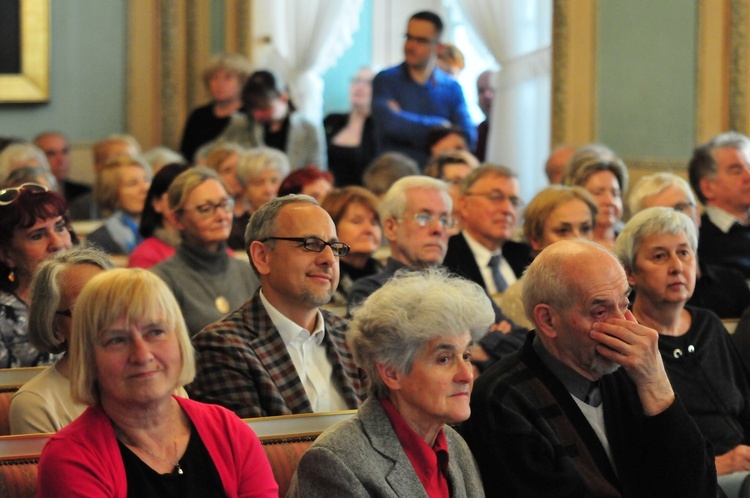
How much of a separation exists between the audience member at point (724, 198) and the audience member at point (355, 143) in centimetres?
274

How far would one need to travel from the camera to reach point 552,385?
2826 millimetres

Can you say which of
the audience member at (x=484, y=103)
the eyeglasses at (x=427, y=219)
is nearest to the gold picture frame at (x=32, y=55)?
the audience member at (x=484, y=103)

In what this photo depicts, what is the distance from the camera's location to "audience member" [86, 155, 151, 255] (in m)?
5.77

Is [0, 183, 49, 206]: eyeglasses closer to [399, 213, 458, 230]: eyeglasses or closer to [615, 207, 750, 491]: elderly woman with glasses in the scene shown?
[399, 213, 458, 230]: eyeglasses

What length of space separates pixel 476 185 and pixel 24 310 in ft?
6.76

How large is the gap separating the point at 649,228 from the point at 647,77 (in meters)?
4.39

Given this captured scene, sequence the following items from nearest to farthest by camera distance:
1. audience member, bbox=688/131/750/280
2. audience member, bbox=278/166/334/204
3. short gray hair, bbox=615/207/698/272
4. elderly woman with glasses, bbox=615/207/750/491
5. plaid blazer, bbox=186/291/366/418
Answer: plaid blazer, bbox=186/291/366/418, elderly woman with glasses, bbox=615/207/750/491, short gray hair, bbox=615/207/698/272, audience member, bbox=688/131/750/280, audience member, bbox=278/166/334/204

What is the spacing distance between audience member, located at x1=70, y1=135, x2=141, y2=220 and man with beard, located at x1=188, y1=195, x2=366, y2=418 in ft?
12.6

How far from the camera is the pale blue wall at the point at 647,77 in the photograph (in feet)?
25.4

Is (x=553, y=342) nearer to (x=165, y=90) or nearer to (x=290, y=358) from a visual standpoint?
(x=290, y=358)

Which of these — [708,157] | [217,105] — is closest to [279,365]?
[708,157]

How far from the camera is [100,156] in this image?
24.5ft

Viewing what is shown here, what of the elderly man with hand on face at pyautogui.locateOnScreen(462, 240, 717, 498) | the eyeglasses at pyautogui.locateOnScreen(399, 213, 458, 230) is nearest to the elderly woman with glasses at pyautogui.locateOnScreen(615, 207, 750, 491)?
the elderly man with hand on face at pyautogui.locateOnScreen(462, 240, 717, 498)

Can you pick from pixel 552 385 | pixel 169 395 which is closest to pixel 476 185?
pixel 552 385
